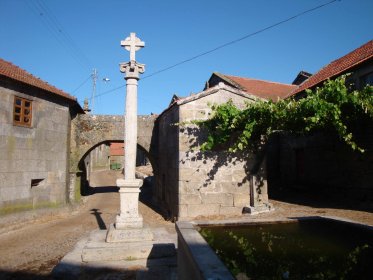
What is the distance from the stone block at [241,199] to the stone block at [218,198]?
0.14m

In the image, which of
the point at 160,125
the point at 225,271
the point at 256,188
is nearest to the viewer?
the point at 225,271

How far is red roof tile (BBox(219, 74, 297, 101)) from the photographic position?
19.0 meters

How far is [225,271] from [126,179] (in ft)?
15.4

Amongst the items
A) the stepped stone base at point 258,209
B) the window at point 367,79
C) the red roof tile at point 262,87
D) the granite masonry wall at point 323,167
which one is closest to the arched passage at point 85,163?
the granite masonry wall at point 323,167

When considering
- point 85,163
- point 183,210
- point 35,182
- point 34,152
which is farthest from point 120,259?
point 85,163

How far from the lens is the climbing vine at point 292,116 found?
8156 mm

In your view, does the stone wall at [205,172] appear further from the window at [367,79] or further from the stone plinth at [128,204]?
the window at [367,79]

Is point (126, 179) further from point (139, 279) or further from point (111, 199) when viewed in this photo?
point (111, 199)

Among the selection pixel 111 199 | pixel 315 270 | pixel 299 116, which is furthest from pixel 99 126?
pixel 315 270

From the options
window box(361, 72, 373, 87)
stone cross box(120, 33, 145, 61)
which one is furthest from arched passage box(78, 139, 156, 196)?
window box(361, 72, 373, 87)

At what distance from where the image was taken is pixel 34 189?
Result: 11562 mm

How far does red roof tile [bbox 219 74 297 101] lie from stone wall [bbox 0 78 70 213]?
10799 mm

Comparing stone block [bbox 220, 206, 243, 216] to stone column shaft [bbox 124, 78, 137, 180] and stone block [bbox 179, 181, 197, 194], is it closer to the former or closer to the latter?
stone block [bbox 179, 181, 197, 194]

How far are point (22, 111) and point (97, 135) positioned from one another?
12.2 ft
